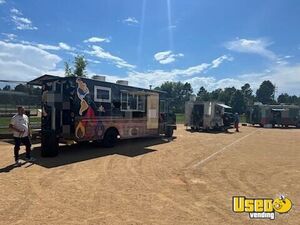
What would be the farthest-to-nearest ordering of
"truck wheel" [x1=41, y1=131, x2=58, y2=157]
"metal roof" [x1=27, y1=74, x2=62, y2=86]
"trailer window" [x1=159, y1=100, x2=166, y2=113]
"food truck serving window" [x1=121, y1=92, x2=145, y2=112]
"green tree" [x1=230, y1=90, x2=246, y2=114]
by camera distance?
1. "green tree" [x1=230, y1=90, x2=246, y2=114]
2. "trailer window" [x1=159, y1=100, x2=166, y2=113]
3. "food truck serving window" [x1=121, y1=92, x2=145, y2=112]
4. "metal roof" [x1=27, y1=74, x2=62, y2=86]
5. "truck wheel" [x1=41, y1=131, x2=58, y2=157]

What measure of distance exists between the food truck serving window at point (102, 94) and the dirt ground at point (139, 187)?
7.59 feet

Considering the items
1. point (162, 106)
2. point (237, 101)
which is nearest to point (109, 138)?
point (162, 106)

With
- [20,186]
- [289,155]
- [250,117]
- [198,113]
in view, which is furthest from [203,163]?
[250,117]

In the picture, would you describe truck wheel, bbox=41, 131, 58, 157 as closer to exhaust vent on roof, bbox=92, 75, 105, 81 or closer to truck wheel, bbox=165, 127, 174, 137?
exhaust vent on roof, bbox=92, 75, 105, 81

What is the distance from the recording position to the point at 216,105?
93.2 ft

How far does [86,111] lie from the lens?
505 inches

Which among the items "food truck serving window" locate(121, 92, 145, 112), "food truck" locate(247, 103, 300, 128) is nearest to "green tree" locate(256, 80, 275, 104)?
"food truck" locate(247, 103, 300, 128)

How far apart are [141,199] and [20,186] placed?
2.97 meters

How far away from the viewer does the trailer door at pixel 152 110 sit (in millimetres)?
17344

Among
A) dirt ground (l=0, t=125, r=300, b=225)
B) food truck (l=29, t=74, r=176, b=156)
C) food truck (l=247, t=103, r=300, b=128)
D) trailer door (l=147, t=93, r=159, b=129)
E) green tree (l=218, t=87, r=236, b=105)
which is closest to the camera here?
dirt ground (l=0, t=125, r=300, b=225)

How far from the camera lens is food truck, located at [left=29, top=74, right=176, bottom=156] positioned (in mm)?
12469

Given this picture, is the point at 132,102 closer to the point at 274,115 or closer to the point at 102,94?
the point at 102,94

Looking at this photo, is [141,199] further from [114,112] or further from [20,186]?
[114,112]

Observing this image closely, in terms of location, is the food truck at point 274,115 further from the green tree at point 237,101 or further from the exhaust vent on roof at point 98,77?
the green tree at point 237,101
